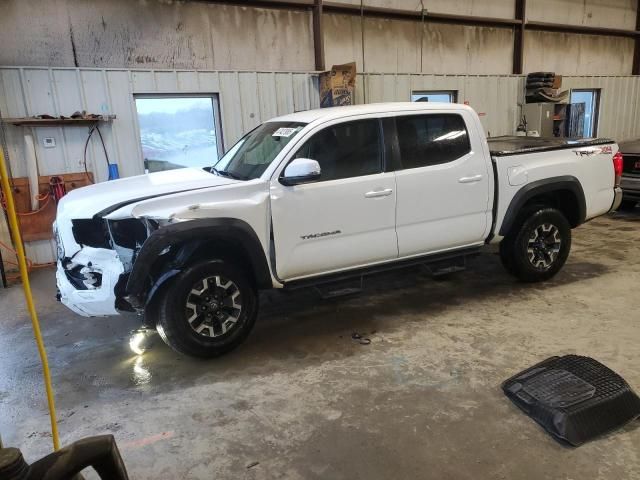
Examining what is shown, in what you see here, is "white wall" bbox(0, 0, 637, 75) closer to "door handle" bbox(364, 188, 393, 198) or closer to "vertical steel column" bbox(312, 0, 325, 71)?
"vertical steel column" bbox(312, 0, 325, 71)

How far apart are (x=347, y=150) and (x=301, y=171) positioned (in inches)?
23.9

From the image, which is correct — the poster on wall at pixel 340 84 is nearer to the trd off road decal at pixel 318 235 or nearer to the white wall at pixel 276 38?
the white wall at pixel 276 38

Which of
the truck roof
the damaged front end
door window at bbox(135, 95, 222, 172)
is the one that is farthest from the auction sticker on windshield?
door window at bbox(135, 95, 222, 172)

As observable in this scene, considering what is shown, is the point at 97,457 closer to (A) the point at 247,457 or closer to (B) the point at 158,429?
(A) the point at 247,457


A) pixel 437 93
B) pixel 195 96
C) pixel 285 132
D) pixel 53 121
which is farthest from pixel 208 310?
pixel 437 93

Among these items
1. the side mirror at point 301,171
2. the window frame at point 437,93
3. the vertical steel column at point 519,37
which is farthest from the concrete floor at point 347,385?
the vertical steel column at point 519,37

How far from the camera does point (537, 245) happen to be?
16.0 feet

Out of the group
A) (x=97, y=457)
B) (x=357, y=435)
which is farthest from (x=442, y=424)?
(x=97, y=457)

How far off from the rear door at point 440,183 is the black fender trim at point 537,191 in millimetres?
258

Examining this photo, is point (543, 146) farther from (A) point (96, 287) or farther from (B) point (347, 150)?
(A) point (96, 287)

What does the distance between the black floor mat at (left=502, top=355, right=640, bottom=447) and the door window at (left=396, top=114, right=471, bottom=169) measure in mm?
1938

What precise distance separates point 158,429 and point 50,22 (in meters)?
6.04

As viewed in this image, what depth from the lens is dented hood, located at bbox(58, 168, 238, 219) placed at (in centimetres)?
344

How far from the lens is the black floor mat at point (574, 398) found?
8.59ft
